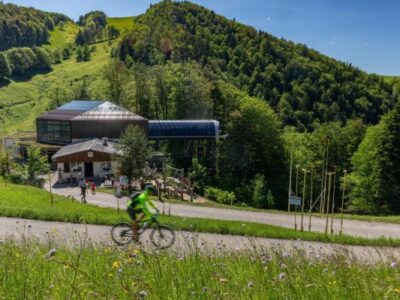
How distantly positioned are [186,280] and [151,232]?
28.5 ft

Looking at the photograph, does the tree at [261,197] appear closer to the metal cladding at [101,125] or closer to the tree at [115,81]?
the metal cladding at [101,125]

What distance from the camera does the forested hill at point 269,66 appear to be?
415 ft

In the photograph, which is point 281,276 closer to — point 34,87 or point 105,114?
point 105,114

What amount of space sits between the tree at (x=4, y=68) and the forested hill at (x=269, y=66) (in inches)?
1853

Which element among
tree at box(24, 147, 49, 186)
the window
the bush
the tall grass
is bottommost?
the bush

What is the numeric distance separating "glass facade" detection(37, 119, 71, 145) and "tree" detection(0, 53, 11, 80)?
96.2 metres

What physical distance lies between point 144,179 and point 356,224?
21.4 meters

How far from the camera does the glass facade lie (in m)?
61.5

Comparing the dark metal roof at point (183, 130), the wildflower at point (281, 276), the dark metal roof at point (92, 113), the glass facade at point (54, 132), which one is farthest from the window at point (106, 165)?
the wildflower at point (281, 276)

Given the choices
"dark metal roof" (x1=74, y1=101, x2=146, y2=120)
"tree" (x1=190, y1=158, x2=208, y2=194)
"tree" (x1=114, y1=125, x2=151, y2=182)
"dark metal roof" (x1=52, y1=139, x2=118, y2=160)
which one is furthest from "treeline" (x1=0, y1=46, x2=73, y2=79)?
"tree" (x1=114, y1=125, x2=151, y2=182)

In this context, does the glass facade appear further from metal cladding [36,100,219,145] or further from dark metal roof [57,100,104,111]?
dark metal roof [57,100,104,111]

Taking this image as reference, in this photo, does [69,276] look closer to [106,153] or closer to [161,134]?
[106,153]

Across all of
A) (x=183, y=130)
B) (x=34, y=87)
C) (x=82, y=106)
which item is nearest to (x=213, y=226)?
(x=183, y=130)

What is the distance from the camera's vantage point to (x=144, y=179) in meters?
41.1
